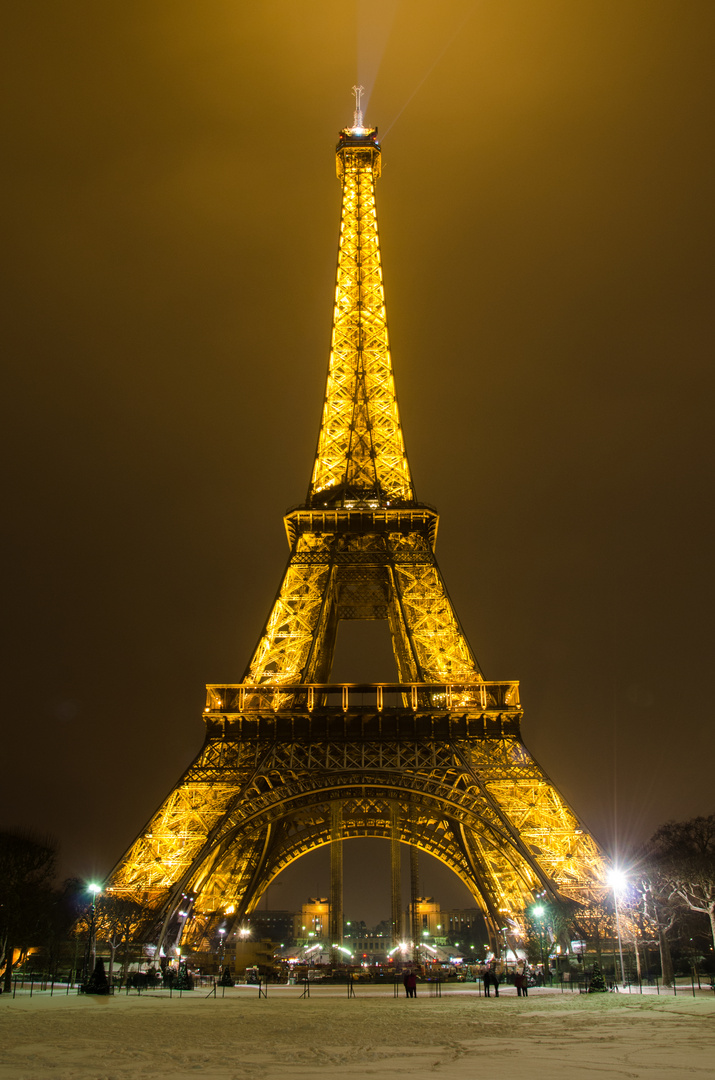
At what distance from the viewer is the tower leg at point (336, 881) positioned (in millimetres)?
54531

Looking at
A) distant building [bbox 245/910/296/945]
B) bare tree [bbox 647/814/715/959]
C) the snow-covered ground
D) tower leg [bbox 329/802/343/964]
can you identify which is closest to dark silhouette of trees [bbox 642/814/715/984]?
bare tree [bbox 647/814/715/959]

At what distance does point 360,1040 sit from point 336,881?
52.2 m

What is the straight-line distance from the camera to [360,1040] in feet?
51.0

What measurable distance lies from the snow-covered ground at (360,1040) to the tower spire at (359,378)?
33.5 m

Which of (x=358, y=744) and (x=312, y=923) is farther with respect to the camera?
(x=312, y=923)

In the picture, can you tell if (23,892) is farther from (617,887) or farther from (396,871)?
(396,871)

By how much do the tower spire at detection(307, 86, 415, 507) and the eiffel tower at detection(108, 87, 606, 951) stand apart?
12cm

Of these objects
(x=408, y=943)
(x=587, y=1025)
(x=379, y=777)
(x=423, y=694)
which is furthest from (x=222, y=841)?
(x=408, y=943)

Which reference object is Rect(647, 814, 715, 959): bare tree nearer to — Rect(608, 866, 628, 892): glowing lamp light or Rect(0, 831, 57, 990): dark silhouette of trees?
Rect(608, 866, 628, 892): glowing lamp light

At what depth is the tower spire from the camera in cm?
5441

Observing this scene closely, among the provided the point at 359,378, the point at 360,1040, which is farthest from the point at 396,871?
the point at 360,1040

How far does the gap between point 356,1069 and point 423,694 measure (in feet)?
105

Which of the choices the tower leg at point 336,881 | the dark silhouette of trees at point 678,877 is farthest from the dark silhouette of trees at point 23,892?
the dark silhouette of trees at point 678,877

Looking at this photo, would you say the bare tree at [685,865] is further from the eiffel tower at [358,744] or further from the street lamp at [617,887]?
the eiffel tower at [358,744]
